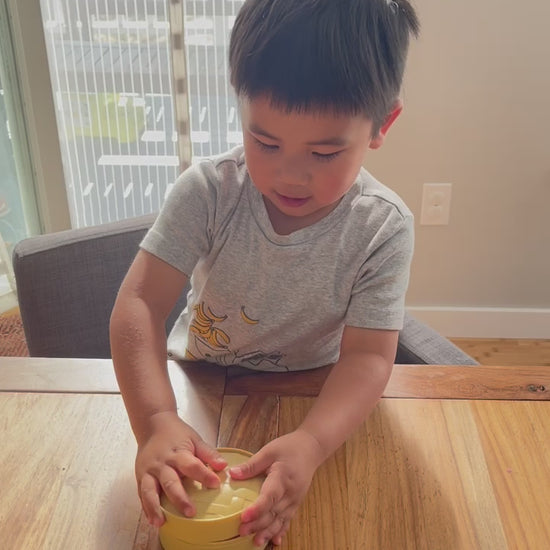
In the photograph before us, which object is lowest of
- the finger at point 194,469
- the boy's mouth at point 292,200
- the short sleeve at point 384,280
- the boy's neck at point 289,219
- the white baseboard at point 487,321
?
the white baseboard at point 487,321

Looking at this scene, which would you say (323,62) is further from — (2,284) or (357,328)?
(2,284)

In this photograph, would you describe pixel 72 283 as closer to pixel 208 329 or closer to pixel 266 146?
pixel 208 329

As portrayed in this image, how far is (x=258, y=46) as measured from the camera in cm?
66

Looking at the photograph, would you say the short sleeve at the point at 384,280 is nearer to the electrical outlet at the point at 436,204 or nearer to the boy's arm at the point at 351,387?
the boy's arm at the point at 351,387

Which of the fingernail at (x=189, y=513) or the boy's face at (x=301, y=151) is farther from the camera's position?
the boy's face at (x=301, y=151)

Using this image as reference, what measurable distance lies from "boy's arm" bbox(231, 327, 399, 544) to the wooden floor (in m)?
1.35

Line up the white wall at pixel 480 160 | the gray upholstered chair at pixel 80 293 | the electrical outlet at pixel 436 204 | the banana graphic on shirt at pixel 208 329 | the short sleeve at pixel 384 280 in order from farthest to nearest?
the electrical outlet at pixel 436 204
the white wall at pixel 480 160
the gray upholstered chair at pixel 80 293
the banana graphic on shirt at pixel 208 329
the short sleeve at pixel 384 280

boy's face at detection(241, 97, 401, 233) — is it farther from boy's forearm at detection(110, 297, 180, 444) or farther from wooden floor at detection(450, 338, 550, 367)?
wooden floor at detection(450, 338, 550, 367)

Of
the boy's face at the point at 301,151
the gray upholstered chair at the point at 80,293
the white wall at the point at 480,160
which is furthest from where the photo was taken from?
the white wall at the point at 480,160

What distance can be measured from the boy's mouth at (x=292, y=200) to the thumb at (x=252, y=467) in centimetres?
28

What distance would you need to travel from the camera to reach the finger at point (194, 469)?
23.0 inches

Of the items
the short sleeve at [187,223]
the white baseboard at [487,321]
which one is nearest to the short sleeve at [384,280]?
the short sleeve at [187,223]

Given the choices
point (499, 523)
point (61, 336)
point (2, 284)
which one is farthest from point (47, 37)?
point (499, 523)

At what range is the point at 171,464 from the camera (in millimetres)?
614
